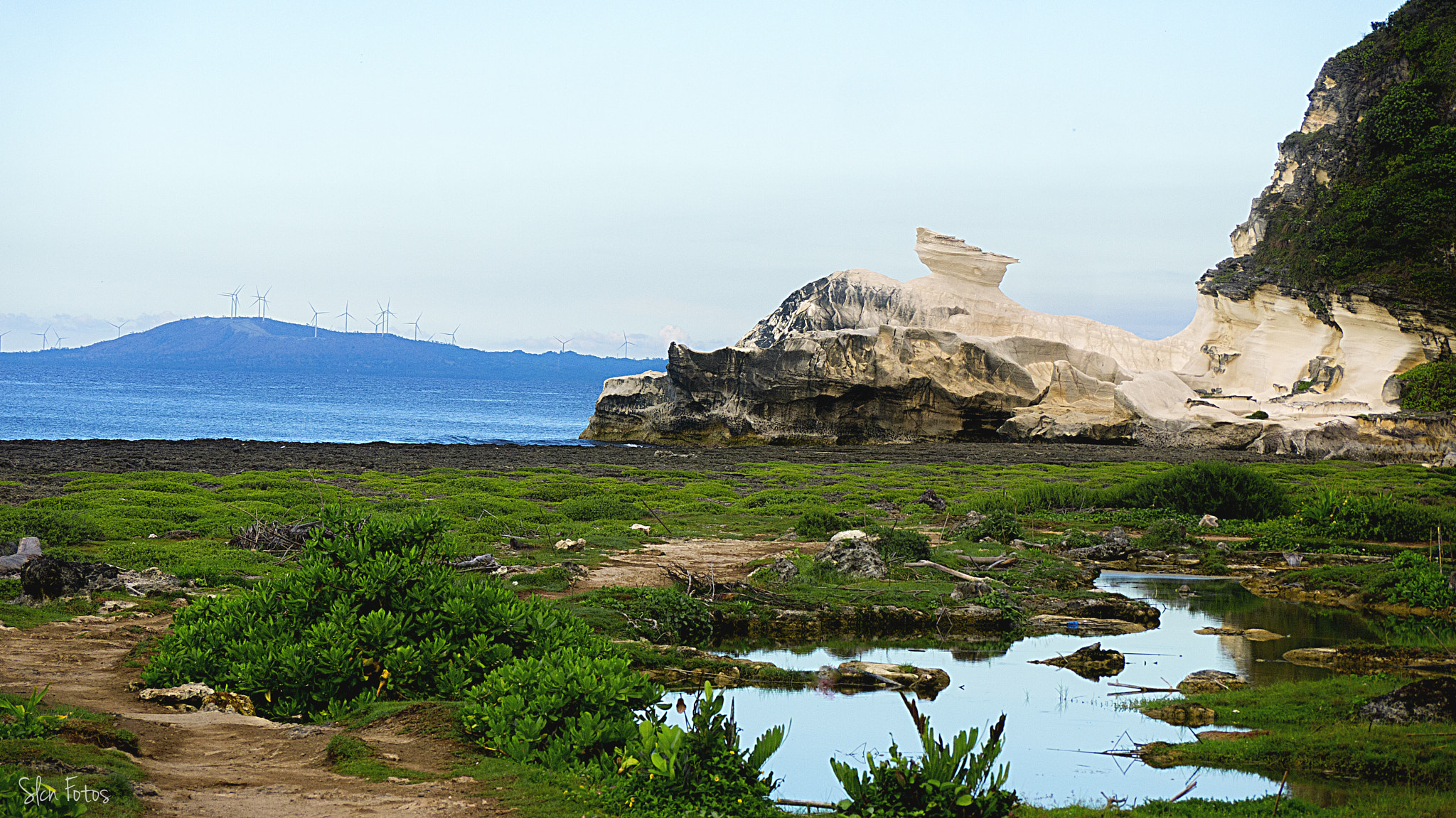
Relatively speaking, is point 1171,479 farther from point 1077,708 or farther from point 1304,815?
point 1304,815

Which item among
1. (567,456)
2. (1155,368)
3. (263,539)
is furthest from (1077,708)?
(1155,368)

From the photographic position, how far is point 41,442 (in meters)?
51.9

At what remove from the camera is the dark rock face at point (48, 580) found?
13.2 metres

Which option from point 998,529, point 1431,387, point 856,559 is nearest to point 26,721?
point 856,559

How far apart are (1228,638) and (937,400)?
5958 cm

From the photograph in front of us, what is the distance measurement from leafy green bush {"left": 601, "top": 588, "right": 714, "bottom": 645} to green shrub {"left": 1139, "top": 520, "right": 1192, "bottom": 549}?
44.6ft

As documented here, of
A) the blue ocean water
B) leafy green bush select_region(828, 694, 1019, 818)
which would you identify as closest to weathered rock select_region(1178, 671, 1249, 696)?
leafy green bush select_region(828, 694, 1019, 818)

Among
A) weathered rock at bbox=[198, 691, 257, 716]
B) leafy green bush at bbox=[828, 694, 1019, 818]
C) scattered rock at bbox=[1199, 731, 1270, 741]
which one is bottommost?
scattered rock at bbox=[1199, 731, 1270, 741]

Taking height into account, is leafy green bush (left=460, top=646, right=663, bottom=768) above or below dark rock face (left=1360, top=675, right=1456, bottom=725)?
above

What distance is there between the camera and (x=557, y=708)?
7.76 m

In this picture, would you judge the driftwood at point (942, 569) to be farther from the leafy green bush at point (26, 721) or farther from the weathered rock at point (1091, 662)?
the leafy green bush at point (26, 721)

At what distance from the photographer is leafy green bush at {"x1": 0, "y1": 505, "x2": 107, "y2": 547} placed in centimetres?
1842

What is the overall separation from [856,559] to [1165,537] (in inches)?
390

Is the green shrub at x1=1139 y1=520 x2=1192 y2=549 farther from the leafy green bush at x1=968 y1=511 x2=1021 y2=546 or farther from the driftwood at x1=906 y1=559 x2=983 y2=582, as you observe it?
the driftwood at x1=906 y1=559 x2=983 y2=582
